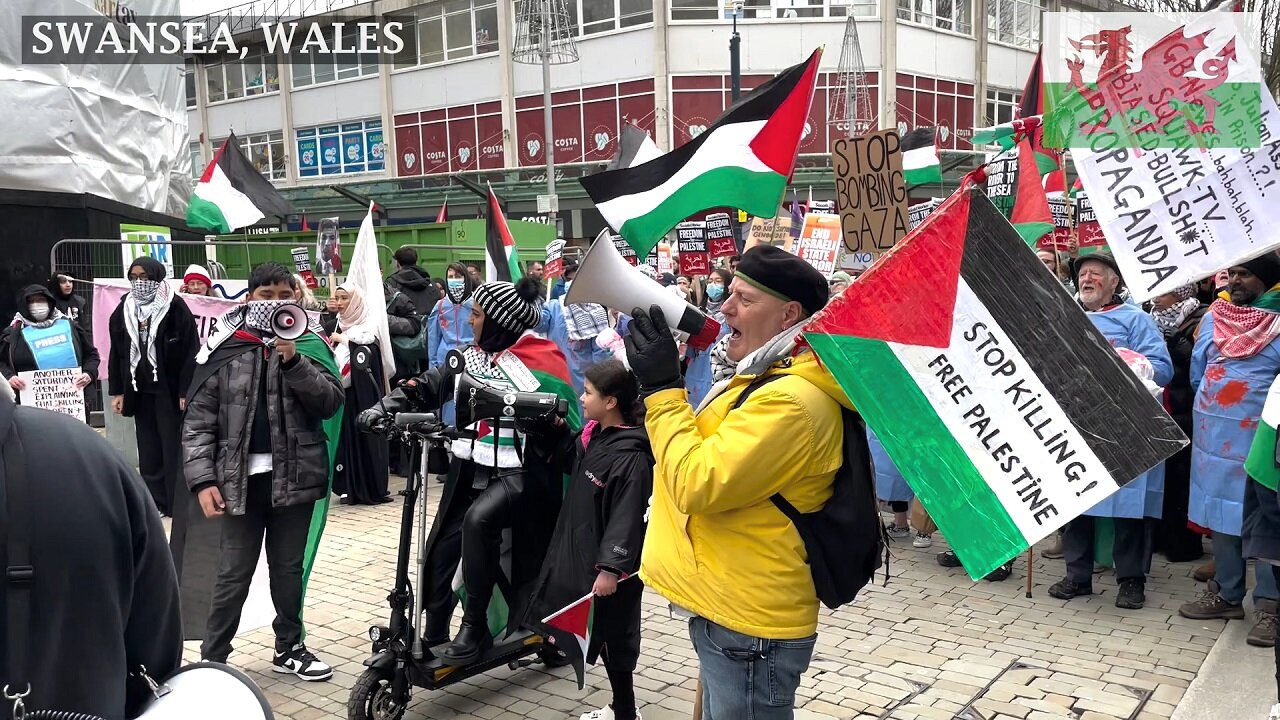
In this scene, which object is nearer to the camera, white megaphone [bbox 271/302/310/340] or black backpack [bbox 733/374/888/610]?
black backpack [bbox 733/374/888/610]

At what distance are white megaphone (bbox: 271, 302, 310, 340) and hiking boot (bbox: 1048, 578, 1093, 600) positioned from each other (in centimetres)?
483

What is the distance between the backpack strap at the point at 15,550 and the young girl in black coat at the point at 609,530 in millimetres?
2427

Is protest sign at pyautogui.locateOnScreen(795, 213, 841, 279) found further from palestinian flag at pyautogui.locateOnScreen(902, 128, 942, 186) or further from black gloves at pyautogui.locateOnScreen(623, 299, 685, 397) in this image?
black gloves at pyautogui.locateOnScreen(623, 299, 685, 397)

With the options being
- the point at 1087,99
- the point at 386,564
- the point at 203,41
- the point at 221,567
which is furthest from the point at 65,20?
the point at 203,41

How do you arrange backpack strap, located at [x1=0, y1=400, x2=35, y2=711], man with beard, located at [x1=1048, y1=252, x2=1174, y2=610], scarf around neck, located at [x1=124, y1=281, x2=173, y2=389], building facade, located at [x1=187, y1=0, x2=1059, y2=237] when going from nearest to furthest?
backpack strap, located at [x1=0, y1=400, x2=35, y2=711]
man with beard, located at [x1=1048, y1=252, x2=1174, y2=610]
scarf around neck, located at [x1=124, y1=281, x2=173, y2=389]
building facade, located at [x1=187, y1=0, x2=1059, y2=237]

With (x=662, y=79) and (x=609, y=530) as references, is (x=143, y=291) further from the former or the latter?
(x=662, y=79)

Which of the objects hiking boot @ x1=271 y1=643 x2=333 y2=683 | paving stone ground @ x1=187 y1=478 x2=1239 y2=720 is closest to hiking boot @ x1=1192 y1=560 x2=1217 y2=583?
paving stone ground @ x1=187 y1=478 x2=1239 y2=720

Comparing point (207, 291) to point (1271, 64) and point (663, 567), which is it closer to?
point (663, 567)

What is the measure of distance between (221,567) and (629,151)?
4854mm

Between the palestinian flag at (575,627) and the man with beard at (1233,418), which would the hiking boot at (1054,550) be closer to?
the man with beard at (1233,418)

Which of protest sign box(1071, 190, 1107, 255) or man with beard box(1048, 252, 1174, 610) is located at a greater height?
protest sign box(1071, 190, 1107, 255)

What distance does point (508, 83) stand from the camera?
33.9 m

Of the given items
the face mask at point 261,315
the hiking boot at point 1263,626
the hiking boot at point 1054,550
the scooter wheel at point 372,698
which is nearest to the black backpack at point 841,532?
the scooter wheel at point 372,698

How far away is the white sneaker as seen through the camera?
427 centimetres
